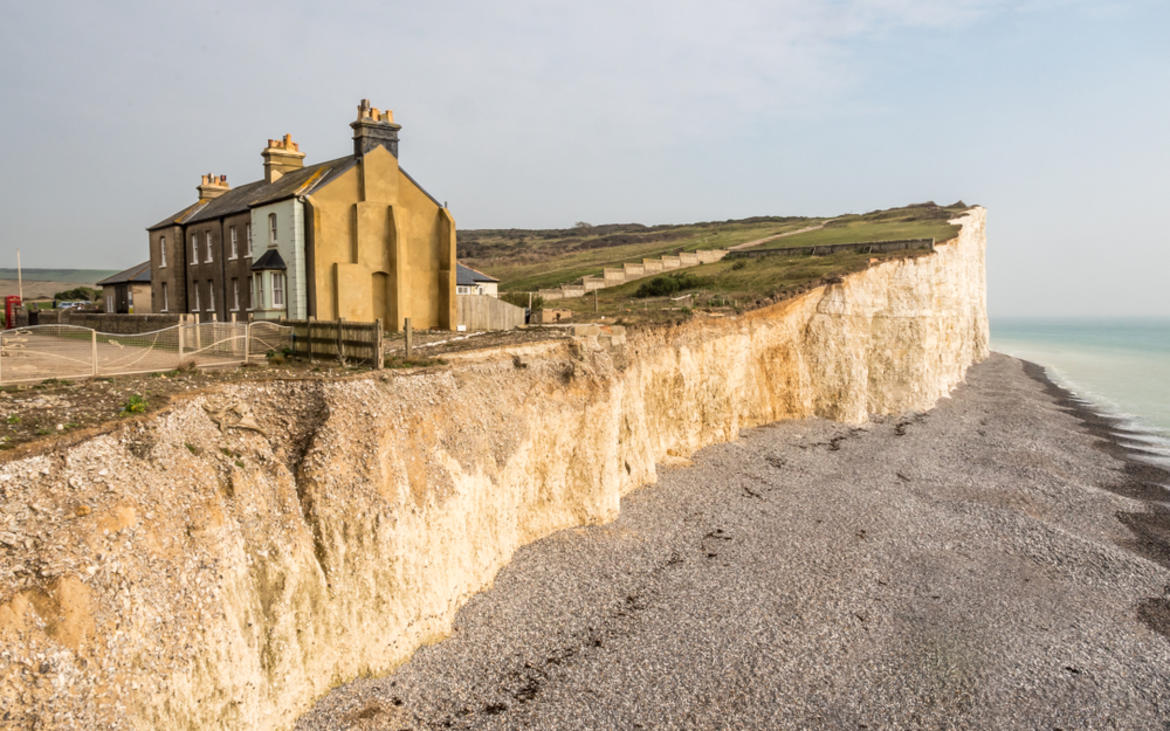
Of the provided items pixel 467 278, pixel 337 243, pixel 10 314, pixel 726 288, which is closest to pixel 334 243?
pixel 337 243

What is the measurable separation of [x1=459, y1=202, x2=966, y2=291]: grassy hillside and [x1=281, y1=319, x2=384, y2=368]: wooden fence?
46.8 m

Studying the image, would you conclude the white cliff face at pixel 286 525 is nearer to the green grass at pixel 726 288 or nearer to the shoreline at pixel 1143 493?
the green grass at pixel 726 288

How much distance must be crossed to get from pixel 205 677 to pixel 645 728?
26.3 feet

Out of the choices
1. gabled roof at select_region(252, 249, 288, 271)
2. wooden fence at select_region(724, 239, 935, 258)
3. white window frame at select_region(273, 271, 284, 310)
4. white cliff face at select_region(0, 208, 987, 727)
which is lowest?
white cliff face at select_region(0, 208, 987, 727)

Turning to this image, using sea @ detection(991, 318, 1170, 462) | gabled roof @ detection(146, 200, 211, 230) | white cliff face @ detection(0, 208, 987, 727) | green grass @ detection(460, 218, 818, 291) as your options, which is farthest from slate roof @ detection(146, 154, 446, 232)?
sea @ detection(991, 318, 1170, 462)

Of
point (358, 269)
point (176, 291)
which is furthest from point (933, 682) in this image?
point (176, 291)

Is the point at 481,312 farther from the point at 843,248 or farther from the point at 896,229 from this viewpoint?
the point at 896,229

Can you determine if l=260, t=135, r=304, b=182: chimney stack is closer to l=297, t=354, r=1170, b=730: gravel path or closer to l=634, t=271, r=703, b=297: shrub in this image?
l=297, t=354, r=1170, b=730: gravel path

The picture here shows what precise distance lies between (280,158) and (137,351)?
49.7 ft

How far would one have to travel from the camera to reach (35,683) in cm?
852

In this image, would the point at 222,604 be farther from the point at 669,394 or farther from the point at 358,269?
the point at 669,394

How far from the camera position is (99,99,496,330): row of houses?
27.0 meters

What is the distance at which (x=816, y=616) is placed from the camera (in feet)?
57.7

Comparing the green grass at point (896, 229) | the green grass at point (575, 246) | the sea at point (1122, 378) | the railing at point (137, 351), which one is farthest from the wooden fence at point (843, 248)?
the railing at point (137, 351)
